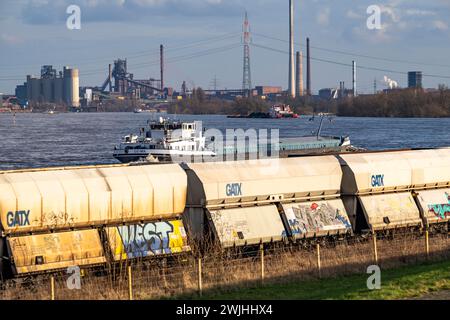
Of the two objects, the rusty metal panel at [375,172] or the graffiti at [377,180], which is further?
Result: the graffiti at [377,180]

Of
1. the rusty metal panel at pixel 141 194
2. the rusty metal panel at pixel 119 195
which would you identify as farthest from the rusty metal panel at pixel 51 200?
the rusty metal panel at pixel 141 194

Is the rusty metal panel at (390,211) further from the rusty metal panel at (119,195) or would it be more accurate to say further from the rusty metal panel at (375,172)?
the rusty metal panel at (119,195)

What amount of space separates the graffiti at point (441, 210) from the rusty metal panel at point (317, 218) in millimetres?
4840

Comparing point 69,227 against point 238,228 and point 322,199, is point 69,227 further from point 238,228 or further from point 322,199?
point 322,199

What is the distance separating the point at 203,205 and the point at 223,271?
13.6 ft

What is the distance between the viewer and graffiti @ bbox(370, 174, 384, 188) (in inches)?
1349

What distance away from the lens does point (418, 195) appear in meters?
36.2

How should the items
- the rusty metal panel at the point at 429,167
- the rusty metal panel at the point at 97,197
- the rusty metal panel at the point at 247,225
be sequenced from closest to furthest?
the rusty metal panel at the point at 97,197
the rusty metal panel at the point at 247,225
the rusty metal panel at the point at 429,167

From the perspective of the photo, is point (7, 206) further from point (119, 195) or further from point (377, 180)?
point (377, 180)

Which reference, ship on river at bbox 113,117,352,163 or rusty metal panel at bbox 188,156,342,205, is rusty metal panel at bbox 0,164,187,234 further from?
ship on river at bbox 113,117,352,163

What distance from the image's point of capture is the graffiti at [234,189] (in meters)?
30.1

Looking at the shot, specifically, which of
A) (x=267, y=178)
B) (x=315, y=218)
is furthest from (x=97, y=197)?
(x=315, y=218)

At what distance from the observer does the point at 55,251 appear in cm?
2572
